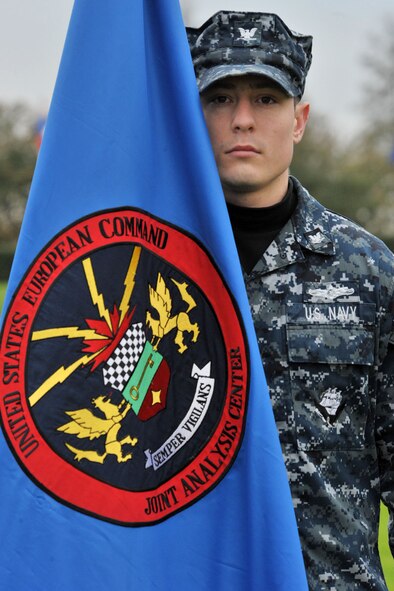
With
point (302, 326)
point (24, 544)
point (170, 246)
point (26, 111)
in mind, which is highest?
point (26, 111)

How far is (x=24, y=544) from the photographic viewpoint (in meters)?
2.27

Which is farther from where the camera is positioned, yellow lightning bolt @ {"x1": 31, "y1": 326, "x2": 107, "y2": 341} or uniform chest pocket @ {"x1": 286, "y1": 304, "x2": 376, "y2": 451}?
uniform chest pocket @ {"x1": 286, "y1": 304, "x2": 376, "y2": 451}

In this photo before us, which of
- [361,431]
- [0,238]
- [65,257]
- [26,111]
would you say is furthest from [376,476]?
[26,111]

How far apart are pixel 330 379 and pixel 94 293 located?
1.90 feet

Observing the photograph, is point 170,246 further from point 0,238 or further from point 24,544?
point 0,238

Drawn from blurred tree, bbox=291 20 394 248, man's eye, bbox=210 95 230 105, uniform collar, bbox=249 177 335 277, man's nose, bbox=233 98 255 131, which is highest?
blurred tree, bbox=291 20 394 248

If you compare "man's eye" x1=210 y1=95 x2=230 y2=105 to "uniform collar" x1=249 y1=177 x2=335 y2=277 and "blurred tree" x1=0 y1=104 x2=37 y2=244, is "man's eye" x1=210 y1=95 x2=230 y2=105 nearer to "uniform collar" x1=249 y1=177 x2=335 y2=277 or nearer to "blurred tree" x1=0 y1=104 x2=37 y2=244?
"uniform collar" x1=249 y1=177 x2=335 y2=277

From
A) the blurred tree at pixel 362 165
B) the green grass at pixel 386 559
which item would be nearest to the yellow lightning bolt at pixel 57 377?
the green grass at pixel 386 559

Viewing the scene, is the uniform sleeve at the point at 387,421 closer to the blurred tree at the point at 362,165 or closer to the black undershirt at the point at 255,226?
the black undershirt at the point at 255,226

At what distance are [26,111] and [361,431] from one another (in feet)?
134

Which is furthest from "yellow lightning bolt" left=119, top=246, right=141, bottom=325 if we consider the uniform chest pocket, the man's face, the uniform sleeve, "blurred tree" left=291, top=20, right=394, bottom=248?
"blurred tree" left=291, top=20, right=394, bottom=248

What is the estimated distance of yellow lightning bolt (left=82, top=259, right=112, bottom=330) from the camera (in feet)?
7.66

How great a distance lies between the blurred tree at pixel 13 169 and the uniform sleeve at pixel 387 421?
117 ft

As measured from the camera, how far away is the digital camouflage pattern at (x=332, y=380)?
8.18 feet
